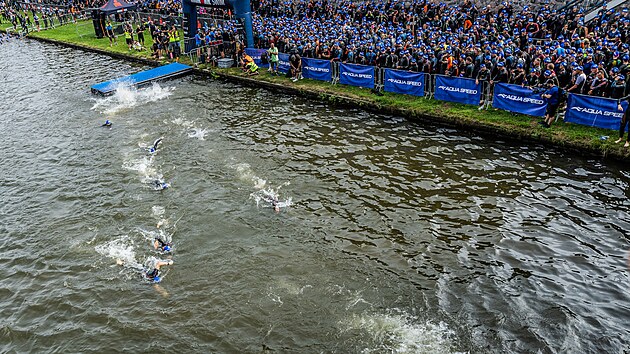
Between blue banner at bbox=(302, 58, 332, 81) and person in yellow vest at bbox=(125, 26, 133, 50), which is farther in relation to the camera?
person in yellow vest at bbox=(125, 26, 133, 50)

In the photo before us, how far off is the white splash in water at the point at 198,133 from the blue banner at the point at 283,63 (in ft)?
28.7

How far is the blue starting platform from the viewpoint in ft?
105

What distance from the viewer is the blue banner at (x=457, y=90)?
74.9ft

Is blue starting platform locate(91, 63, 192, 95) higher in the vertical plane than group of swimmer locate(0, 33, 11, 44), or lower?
lower

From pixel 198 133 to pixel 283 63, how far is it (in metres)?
9.58

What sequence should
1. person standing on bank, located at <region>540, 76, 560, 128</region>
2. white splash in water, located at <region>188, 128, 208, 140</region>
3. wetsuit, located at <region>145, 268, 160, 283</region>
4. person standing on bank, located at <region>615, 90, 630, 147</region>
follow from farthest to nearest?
white splash in water, located at <region>188, 128, 208, 140</region>
person standing on bank, located at <region>540, 76, 560, 128</region>
person standing on bank, located at <region>615, 90, 630, 147</region>
wetsuit, located at <region>145, 268, 160, 283</region>

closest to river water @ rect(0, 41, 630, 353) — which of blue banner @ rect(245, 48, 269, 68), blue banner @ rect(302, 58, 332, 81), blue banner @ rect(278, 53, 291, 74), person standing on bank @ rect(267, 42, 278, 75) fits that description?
blue banner @ rect(302, 58, 332, 81)

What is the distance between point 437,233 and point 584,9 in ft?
78.9

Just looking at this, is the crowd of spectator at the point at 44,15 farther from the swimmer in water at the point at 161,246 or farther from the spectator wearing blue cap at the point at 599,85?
the spectator wearing blue cap at the point at 599,85

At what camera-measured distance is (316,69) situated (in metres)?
29.0

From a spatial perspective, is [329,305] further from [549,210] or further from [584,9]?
[584,9]

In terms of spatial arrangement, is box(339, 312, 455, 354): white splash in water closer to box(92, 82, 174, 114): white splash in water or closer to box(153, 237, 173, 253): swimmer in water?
box(153, 237, 173, 253): swimmer in water

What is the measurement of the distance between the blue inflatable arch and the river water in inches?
459

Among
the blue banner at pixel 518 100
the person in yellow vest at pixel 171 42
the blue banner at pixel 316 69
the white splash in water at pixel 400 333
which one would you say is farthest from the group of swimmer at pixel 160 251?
the person in yellow vest at pixel 171 42
